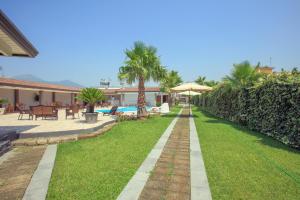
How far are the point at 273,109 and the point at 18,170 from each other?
911 centimetres

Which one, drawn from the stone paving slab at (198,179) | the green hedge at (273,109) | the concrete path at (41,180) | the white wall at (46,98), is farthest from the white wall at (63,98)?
the stone paving slab at (198,179)

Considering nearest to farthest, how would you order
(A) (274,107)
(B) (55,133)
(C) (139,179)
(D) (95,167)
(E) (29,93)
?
(C) (139,179) < (D) (95,167) < (B) (55,133) < (A) (274,107) < (E) (29,93)

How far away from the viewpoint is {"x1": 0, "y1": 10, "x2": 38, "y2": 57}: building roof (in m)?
5.37

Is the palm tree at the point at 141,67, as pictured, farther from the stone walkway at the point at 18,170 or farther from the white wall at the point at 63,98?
the white wall at the point at 63,98

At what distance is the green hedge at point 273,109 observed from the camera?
7.25 meters

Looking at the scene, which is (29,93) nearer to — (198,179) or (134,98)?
(134,98)

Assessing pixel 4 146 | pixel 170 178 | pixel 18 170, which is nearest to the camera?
pixel 170 178

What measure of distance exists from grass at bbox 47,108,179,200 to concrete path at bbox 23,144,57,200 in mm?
107

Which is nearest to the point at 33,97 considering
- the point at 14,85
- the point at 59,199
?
the point at 14,85

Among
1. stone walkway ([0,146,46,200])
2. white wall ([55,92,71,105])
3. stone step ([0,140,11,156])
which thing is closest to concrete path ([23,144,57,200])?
stone walkway ([0,146,46,200])

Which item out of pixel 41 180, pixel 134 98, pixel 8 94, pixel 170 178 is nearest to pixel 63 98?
pixel 8 94

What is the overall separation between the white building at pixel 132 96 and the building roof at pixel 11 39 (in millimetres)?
35655

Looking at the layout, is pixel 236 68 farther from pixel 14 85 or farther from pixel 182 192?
pixel 14 85

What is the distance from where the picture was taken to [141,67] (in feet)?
53.2
